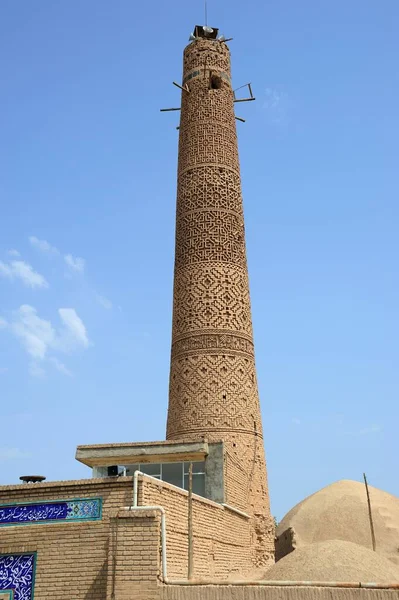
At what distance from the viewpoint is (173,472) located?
31.6ft

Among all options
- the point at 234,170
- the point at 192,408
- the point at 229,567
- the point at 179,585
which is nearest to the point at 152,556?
the point at 179,585

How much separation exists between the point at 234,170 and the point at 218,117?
3.52 ft

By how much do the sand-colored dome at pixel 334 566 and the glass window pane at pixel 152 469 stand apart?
96.9 inches

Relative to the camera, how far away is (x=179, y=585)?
227 inches

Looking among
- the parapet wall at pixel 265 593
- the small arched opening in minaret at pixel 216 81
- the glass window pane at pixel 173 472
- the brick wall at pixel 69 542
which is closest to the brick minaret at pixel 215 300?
the small arched opening in minaret at pixel 216 81

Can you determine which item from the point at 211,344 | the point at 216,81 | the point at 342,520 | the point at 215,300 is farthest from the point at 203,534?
the point at 342,520

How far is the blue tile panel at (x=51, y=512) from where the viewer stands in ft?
22.3

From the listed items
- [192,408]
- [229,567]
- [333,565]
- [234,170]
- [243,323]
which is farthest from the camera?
[234,170]

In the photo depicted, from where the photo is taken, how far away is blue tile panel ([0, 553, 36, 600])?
663 centimetres

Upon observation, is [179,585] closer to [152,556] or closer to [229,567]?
[152,556]

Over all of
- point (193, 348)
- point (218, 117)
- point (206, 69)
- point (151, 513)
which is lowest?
point (151, 513)

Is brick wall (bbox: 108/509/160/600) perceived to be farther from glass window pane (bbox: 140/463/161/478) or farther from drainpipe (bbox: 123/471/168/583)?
glass window pane (bbox: 140/463/161/478)

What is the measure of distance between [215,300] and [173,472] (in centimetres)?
344

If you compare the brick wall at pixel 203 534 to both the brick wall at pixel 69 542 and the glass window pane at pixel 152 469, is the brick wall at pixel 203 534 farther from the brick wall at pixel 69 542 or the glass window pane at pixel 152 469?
the glass window pane at pixel 152 469
